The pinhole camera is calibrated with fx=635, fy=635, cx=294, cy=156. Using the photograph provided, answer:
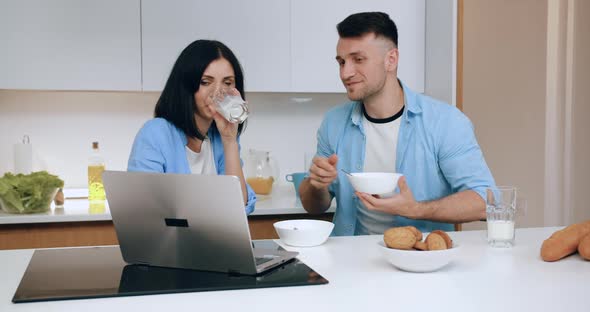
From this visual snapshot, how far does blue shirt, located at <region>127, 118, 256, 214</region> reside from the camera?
207 centimetres

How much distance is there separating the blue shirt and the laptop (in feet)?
2.19

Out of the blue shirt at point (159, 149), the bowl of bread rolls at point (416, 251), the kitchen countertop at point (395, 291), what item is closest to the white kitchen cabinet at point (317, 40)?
the blue shirt at point (159, 149)

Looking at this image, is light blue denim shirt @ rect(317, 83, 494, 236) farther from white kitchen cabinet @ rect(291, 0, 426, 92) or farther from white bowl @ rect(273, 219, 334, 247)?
white kitchen cabinet @ rect(291, 0, 426, 92)

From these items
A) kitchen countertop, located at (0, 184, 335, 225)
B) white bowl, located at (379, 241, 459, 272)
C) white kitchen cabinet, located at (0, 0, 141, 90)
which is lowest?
kitchen countertop, located at (0, 184, 335, 225)

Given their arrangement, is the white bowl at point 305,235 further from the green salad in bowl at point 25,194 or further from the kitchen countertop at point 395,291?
the green salad in bowl at point 25,194

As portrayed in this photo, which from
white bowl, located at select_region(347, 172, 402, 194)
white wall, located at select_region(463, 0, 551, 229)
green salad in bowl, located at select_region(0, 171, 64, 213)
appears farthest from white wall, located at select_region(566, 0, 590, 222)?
green salad in bowl, located at select_region(0, 171, 64, 213)

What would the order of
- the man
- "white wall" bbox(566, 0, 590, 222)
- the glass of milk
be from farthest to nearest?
"white wall" bbox(566, 0, 590, 222) < the man < the glass of milk

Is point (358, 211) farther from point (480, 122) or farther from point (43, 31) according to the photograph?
point (480, 122)

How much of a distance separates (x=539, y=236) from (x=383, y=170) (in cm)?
72

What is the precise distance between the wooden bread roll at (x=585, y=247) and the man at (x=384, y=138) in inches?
27.8

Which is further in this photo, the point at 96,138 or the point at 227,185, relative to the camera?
the point at 96,138

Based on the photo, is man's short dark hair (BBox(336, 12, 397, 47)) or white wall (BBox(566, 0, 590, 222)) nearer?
man's short dark hair (BBox(336, 12, 397, 47))

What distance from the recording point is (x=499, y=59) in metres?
3.93

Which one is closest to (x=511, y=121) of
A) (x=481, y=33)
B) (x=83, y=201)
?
(x=481, y=33)
